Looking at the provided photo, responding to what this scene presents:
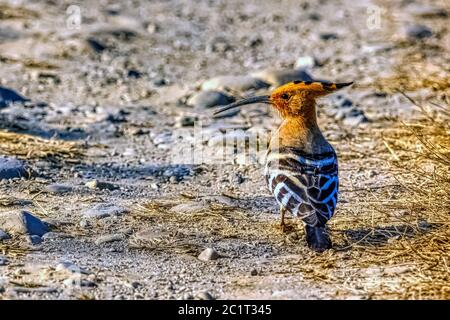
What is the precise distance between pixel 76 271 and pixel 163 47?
6961 millimetres

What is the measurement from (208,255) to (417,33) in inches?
298

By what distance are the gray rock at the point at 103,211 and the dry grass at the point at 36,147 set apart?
135 cm

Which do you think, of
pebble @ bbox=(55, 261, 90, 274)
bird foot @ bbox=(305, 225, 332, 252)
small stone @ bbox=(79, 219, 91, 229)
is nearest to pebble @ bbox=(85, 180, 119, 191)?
small stone @ bbox=(79, 219, 91, 229)

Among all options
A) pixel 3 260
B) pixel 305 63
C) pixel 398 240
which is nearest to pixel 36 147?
pixel 3 260

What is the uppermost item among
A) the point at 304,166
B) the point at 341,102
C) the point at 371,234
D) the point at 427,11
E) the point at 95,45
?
the point at 427,11

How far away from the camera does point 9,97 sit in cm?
979

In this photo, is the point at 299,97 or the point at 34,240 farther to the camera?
the point at 299,97

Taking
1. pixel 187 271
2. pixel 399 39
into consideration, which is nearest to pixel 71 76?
pixel 399 39

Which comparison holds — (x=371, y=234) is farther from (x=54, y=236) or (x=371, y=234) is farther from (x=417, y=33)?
(x=417, y=33)

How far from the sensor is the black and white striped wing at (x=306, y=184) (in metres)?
5.82

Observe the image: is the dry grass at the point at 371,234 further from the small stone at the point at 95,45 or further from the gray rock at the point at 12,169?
the small stone at the point at 95,45

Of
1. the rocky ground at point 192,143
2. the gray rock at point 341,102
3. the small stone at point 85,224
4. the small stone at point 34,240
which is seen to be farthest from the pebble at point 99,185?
the gray rock at point 341,102

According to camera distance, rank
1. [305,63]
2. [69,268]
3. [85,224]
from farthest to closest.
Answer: [305,63] → [85,224] → [69,268]
